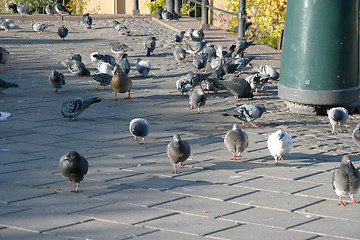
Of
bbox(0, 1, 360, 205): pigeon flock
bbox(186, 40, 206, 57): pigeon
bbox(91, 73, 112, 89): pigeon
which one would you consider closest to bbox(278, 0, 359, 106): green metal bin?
bbox(0, 1, 360, 205): pigeon flock

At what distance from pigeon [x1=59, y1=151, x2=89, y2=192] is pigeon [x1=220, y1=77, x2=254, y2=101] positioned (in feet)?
12.8

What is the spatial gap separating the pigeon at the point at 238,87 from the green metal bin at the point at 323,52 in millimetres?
893

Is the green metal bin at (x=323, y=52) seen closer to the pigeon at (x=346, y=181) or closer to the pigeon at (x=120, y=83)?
the pigeon at (x=120, y=83)

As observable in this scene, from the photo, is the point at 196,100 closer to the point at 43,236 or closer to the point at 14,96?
the point at 14,96

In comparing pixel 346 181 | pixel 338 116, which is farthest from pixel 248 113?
pixel 346 181

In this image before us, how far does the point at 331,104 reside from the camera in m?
8.18

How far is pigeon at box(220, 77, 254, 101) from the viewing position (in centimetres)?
911

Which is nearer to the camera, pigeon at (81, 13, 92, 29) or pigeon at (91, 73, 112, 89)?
pigeon at (91, 73, 112, 89)

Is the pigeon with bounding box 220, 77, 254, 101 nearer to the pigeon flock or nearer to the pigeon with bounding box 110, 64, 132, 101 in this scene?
the pigeon flock

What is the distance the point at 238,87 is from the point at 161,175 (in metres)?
3.38

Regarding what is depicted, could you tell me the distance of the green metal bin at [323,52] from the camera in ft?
26.3

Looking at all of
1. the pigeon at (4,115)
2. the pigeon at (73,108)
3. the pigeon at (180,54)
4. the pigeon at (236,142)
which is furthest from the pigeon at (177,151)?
the pigeon at (180,54)

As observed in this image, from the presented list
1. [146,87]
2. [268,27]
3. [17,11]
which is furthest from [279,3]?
[17,11]

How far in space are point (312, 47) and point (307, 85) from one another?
0.48 metres
